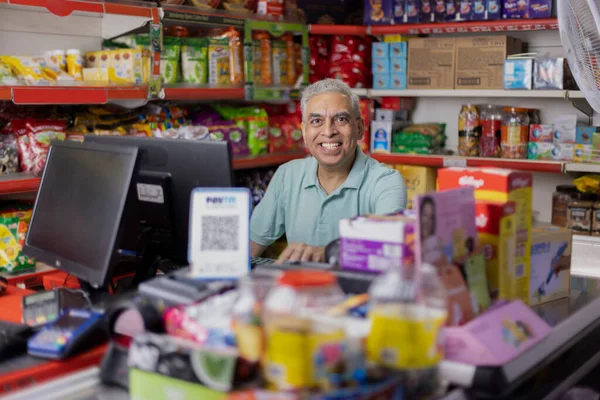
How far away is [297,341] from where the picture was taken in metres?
1.14

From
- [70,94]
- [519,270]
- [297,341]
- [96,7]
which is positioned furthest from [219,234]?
[96,7]

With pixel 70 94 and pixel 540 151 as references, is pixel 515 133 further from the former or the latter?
pixel 70 94

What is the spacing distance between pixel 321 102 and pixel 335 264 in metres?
1.36

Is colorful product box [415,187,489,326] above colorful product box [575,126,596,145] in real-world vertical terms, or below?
below

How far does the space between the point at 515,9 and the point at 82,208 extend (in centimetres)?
339

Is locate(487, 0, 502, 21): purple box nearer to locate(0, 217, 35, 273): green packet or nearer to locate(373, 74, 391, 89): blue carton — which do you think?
locate(373, 74, 391, 89): blue carton

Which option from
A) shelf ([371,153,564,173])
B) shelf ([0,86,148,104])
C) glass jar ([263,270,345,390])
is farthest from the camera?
shelf ([371,153,564,173])

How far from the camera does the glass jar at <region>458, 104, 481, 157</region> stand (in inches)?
188

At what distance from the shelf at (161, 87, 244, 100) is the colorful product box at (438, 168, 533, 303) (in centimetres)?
267

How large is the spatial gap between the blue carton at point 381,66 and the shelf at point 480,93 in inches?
5.1

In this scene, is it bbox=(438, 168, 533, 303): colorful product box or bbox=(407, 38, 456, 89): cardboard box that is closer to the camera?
bbox=(438, 168, 533, 303): colorful product box

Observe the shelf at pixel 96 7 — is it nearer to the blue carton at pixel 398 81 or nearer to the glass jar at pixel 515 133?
the blue carton at pixel 398 81

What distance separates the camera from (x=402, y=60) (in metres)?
5.04

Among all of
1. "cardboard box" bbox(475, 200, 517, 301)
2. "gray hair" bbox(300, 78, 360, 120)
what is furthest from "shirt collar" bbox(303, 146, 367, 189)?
"cardboard box" bbox(475, 200, 517, 301)
